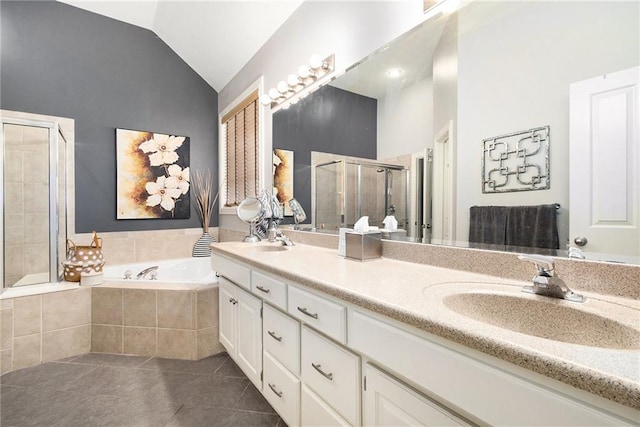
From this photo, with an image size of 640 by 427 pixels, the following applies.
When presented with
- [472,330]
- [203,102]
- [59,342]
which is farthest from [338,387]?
[203,102]

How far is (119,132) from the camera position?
9.66 feet

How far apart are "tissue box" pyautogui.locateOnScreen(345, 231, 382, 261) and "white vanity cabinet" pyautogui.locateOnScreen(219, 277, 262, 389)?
53cm

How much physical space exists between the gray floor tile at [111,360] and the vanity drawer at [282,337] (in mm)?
1310

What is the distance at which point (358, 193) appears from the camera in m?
1.70

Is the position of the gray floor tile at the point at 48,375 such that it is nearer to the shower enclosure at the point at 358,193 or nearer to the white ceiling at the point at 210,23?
the shower enclosure at the point at 358,193

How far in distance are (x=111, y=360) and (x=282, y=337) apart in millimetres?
1697

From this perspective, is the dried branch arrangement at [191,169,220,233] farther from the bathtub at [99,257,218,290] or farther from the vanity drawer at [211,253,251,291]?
the vanity drawer at [211,253,251,291]

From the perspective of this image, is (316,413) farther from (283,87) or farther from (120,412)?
(283,87)

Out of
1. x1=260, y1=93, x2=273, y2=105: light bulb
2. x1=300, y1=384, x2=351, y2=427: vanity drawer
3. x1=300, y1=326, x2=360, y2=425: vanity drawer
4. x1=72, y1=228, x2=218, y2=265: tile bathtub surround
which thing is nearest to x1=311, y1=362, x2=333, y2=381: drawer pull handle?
x1=300, y1=326, x2=360, y2=425: vanity drawer

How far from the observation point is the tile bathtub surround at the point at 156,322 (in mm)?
2172

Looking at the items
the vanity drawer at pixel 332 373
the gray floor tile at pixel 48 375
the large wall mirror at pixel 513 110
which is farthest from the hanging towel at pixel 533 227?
the gray floor tile at pixel 48 375

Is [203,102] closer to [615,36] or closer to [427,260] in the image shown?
[427,260]

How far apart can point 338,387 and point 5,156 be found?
2.84 metres

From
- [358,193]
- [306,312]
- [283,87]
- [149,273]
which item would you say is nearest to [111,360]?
[149,273]
